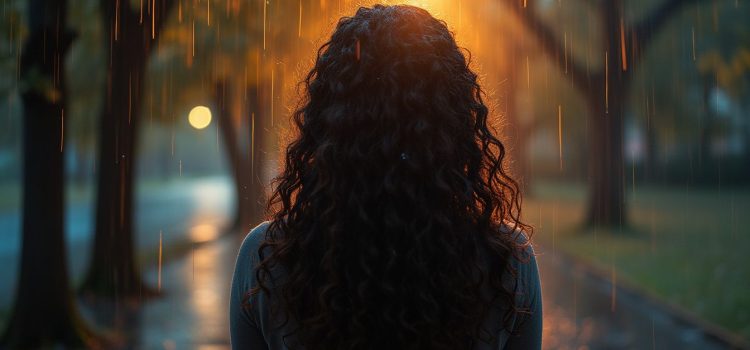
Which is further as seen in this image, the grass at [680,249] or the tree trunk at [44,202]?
the grass at [680,249]

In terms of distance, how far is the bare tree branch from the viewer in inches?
758

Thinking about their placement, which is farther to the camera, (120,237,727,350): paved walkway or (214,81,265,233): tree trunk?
(214,81,265,233): tree trunk

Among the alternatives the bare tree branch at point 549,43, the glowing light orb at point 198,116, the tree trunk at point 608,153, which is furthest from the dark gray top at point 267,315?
the glowing light orb at point 198,116

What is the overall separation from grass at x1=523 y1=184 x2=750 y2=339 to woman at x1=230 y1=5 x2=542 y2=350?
24.2ft

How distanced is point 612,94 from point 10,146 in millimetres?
64519

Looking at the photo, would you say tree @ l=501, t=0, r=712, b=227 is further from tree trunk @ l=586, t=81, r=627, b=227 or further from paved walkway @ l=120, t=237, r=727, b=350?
paved walkway @ l=120, t=237, r=727, b=350

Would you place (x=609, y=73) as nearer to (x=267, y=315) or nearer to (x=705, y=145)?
(x=267, y=315)

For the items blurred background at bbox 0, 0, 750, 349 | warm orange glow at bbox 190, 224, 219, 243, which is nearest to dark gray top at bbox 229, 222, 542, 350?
blurred background at bbox 0, 0, 750, 349

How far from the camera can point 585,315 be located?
31.1 feet

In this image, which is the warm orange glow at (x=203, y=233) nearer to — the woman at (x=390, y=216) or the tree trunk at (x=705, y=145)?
the woman at (x=390, y=216)

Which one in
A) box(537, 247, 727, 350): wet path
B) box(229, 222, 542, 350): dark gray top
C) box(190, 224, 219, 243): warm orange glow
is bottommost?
box(537, 247, 727, 350): wet path

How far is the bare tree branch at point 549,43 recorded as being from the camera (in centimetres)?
1927

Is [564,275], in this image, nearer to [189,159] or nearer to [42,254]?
[42,254]

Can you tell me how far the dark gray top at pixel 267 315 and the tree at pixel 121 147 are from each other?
9227 mm
